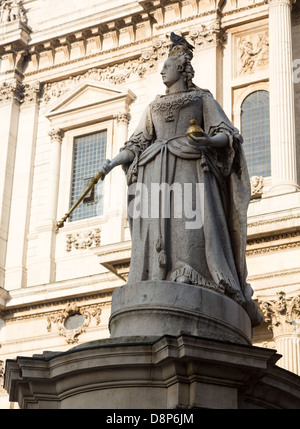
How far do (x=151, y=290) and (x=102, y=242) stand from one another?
53.2ft

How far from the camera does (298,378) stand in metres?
6.84

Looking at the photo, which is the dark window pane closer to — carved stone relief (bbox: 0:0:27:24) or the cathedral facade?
the cathedral facade

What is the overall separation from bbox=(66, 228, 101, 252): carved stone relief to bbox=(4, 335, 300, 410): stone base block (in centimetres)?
1648


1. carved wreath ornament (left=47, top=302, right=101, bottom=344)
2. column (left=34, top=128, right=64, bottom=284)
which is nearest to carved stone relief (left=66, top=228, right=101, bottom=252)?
column (left=34, top=128, right=64, bottom=284)

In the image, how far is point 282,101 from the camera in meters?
20.9

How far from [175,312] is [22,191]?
Answer: 18937 mm

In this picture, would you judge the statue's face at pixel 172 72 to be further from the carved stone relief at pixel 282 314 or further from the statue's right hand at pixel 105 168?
the carved stone relief at pixel 282 314

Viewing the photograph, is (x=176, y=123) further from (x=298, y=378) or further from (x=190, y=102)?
(x=298, y=378)

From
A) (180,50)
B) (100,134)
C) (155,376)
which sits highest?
(100,134)

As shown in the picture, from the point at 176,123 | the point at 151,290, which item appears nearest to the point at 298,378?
the point at 151,290

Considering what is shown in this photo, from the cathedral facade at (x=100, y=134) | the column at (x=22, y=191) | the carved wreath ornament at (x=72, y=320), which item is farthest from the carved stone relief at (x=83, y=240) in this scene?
the carved wreath ornament at (x=72, y=320)

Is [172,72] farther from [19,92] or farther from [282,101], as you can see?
[19,92]

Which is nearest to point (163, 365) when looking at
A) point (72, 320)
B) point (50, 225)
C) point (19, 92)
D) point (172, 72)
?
point (172, 72)

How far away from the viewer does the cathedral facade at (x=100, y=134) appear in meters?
20.1
